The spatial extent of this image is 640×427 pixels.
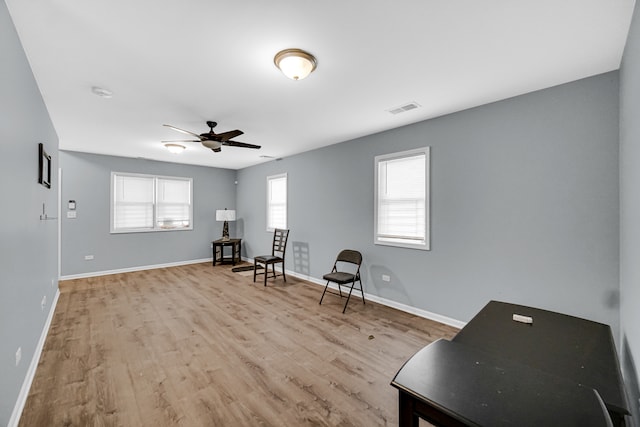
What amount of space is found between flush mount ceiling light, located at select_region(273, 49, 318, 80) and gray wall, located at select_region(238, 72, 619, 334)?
2.08m

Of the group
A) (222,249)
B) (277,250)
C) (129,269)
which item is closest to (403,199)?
(277,250)

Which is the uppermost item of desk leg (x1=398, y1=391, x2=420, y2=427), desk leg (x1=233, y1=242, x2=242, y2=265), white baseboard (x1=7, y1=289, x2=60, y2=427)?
desk leg (x1=398, y1=391, x2=420, y2=427)

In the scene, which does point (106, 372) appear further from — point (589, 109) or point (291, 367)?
point (589, 109)

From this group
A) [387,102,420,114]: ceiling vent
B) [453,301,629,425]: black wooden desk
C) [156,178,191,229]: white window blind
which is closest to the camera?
[453,301,629,425]: black wooden desk

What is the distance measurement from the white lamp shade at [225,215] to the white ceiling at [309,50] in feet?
12.6

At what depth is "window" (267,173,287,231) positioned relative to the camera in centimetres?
622

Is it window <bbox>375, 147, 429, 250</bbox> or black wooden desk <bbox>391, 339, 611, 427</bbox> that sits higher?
window <bbox>375, 147, 429, 250</bbox>

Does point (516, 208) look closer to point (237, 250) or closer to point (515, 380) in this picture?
point (515, 380)

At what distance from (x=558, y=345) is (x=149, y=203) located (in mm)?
7404

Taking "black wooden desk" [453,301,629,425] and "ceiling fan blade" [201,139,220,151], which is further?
"ceiling fan blade" [201,139,220,151]

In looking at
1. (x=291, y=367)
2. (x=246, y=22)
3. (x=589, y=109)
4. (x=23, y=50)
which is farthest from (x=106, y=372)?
(x=589, y=109)

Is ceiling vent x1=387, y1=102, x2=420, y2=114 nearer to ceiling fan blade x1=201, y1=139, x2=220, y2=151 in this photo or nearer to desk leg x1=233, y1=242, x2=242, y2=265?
ceiling fan blade x1=201, y1=139, x2=220, y2=151

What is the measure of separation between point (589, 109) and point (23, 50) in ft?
15.4

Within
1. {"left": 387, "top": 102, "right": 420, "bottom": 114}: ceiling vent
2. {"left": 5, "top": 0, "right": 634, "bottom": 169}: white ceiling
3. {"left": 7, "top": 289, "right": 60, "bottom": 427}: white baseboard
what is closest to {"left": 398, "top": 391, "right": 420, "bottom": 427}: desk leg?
{"left": 5, "top": 0, "right": 634, "bottom": 169}: white ceiling
